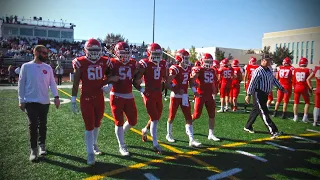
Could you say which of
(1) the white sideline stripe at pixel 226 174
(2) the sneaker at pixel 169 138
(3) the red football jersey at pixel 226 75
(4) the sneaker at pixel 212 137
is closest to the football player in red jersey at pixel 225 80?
(3) the red football jersey at pixel 226 75

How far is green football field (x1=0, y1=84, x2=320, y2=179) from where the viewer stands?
13.6 ft

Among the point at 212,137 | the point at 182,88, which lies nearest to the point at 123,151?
the point at 182,88

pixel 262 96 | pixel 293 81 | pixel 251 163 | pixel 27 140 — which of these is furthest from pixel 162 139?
pixel 293 81

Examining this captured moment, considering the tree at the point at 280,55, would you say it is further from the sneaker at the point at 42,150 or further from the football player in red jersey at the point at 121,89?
the sneaker at the point at 42,150

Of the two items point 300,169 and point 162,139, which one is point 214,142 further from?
point 300,169

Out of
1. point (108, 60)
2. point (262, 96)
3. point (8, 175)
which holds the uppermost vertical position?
point (108, 60)

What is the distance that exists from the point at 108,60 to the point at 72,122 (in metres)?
3.67

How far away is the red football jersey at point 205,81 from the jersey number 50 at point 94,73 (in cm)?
258

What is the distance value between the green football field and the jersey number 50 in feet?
5.24

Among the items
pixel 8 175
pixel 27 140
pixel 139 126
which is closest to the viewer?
pixel 8 175

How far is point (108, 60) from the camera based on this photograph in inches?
187

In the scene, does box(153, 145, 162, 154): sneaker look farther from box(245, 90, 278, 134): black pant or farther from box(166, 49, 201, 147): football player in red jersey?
box(245, 90, 278, 134): black pant

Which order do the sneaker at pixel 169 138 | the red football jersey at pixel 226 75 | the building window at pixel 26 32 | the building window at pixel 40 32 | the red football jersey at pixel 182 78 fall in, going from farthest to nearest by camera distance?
the building window at pixel 40 32
the building window at pixel 26 32
the red football jersey at pixel 226 75
the sneaker at pixel 169 138
the red football jersey at pixel 182 78

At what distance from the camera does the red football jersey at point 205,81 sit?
5.99 m
